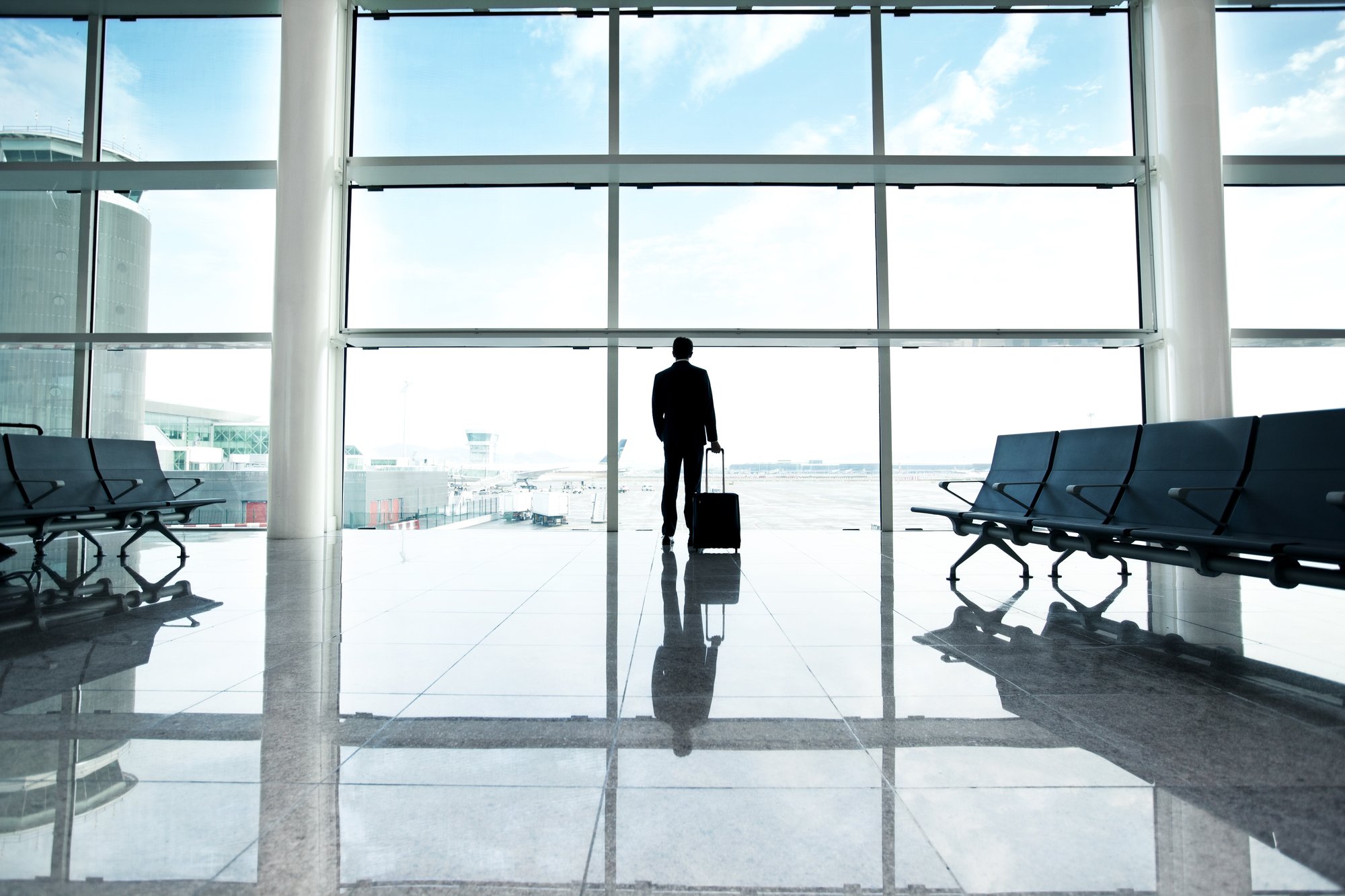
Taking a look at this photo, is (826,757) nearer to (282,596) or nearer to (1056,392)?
(282,596)

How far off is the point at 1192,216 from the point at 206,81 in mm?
11632

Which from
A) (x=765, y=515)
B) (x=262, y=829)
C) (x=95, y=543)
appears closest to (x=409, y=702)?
(x=262, y=829)

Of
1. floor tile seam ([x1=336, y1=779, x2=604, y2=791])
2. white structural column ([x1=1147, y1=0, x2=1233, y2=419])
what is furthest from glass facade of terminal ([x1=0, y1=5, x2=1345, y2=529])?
floor tile seam ([x1=336, y1=779, x2=604, y2=791])

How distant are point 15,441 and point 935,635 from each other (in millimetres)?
6189

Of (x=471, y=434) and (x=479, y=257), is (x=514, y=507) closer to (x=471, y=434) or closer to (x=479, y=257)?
(x=471, y=434)

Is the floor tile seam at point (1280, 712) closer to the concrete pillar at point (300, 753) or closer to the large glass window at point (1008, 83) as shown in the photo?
the concrete pillar at point (300, 753)

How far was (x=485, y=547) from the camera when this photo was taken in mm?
6844

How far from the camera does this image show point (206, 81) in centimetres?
890

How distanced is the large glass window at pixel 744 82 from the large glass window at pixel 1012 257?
4.39ft

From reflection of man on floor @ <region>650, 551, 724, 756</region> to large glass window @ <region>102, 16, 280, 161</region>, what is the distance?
8.67 metres

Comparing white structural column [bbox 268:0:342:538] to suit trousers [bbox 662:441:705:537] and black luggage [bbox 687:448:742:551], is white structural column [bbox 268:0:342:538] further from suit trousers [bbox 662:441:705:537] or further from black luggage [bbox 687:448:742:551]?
black luggage [bbox 687:448:742:551]

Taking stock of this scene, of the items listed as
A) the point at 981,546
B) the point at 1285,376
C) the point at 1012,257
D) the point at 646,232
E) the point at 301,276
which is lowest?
the point at 981,546

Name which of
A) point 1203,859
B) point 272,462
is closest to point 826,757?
point 1203,859

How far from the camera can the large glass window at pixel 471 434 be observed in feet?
28.5
